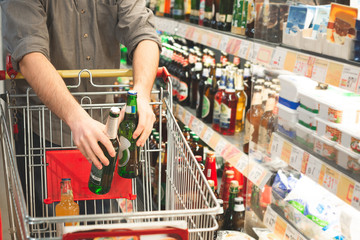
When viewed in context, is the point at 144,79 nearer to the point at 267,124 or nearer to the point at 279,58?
the point at 279,58

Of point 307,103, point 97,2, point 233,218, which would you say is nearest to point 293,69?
point 307,103

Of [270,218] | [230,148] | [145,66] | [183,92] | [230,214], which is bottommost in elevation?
[230,214]

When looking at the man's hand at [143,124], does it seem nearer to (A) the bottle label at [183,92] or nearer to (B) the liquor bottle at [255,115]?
(B) the liquor bottle at [255,115]

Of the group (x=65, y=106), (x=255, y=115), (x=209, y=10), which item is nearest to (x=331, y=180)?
(x=255, y=115)

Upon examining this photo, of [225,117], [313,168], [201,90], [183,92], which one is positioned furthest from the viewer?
[183,92]

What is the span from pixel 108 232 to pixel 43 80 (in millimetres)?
619

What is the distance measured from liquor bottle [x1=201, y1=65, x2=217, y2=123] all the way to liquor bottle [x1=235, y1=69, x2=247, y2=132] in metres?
0.20

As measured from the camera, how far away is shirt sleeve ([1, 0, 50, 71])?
1.58 meters

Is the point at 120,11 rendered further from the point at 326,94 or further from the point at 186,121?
the point at 186,121

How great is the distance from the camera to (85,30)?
188cm

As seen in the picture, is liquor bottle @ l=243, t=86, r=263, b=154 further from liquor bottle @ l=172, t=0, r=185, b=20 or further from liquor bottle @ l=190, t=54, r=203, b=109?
liquor bottle @ l=172, t=0, r=185, b=20

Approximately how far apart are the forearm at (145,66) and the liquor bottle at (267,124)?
67cm

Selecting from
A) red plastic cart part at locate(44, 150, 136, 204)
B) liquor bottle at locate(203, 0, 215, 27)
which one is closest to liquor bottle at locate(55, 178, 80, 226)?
red plastic cart part at locate(44, 150, 136, 204)

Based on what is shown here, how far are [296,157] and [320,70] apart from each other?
0.36 metres
